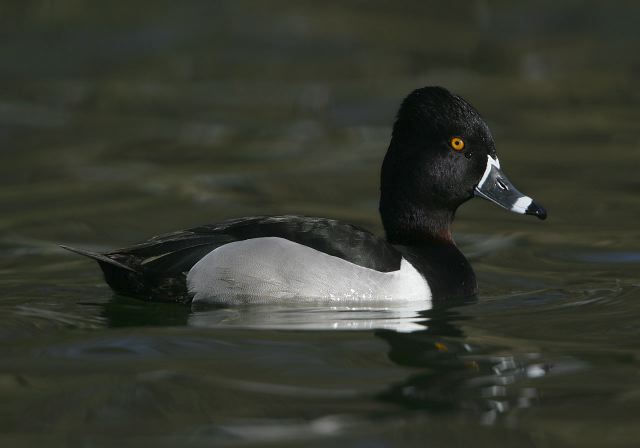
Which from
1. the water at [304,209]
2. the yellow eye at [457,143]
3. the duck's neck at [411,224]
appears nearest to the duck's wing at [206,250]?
the water at [304,209]

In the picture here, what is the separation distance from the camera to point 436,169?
22.1 ft

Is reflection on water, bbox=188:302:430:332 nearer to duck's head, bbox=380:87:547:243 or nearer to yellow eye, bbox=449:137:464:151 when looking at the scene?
duck's head, bbox=380:87:547:243

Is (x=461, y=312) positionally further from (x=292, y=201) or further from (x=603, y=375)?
(x=292, y=201)

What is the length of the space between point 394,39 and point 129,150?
4603 mm


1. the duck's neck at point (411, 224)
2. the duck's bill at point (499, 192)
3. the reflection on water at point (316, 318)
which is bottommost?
the reflection on water at point (316, 318)

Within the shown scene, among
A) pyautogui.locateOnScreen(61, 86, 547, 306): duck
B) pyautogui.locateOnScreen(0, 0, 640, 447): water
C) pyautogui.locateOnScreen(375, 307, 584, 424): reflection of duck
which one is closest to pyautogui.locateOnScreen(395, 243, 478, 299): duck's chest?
pyautogui.locateOnScreen(61, 86, 547, 306): duck

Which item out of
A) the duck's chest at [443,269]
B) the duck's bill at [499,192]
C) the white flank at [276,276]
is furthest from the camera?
the duck's bill at [499,192]

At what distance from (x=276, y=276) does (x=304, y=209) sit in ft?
10.4

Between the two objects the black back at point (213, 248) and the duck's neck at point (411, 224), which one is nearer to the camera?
the black back at point (213, 248)

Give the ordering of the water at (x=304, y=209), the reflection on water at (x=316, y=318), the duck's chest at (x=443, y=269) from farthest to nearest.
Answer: the duck's chest at (x=443, y=269) → the reflection on water at (x=316, y=318) → the water at (x=304, y=209)

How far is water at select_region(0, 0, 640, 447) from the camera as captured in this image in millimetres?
4664

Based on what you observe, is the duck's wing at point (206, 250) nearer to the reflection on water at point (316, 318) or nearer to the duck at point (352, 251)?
the duck at point (352, 251)

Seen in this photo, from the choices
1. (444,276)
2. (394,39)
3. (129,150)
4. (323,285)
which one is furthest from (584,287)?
(394,39)

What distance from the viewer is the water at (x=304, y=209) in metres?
4.66
